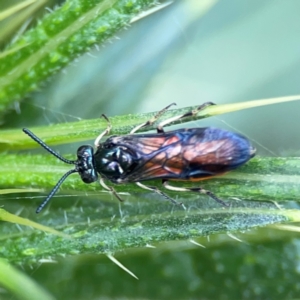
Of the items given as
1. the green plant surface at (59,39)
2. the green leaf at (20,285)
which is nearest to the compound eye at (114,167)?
the green plant surface at (59,39)

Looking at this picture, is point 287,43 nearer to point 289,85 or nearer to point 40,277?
point 289,85

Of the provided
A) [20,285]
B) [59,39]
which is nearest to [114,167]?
[59,39]

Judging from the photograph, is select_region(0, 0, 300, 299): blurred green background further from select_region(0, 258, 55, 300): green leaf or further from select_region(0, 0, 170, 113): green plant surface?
select_region(0, 258, 55, 300): green leaf

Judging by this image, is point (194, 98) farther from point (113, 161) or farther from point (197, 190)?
point (197, 190)

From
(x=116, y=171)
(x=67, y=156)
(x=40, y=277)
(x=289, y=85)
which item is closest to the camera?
(x=67, y=156)

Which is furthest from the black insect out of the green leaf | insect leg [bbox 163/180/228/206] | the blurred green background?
the green leaf

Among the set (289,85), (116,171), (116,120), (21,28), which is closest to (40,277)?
(116,171)

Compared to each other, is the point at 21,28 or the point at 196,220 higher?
the point at 21,28
